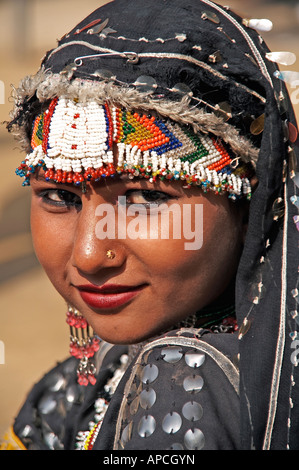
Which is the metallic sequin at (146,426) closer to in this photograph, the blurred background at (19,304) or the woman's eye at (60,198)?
the woman's eye at (60,198)

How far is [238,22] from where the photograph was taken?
1.92m

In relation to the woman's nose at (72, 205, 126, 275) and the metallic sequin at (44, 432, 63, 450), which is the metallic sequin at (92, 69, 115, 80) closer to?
the woman's nose at (72, 205, 126, 275)

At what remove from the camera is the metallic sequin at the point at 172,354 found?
169cm

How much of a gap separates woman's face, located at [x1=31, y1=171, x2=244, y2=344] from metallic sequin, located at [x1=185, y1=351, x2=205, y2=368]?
184 millimetres

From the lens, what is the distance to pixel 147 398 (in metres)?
1.65

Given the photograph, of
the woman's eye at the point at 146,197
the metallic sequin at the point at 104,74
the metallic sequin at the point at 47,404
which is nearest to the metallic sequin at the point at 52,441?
the metallic sequin at the point at 47,404

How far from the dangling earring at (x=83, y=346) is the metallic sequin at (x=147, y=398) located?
1.91 ft

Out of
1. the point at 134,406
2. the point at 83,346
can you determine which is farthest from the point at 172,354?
the point at 83,346

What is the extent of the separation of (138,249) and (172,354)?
0.29 meters

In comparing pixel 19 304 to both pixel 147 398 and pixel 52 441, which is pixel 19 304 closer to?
pixel 52 441

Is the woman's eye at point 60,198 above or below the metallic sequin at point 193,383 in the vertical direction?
above

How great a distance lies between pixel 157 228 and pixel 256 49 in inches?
23.4

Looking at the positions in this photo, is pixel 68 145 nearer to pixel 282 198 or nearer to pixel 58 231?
pixel 58 231

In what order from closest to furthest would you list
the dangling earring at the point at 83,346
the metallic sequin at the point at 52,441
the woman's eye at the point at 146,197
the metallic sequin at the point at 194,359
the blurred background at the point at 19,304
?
the metallic sequin at the point at 194,359
the woman's eye at the point at 146,197
the dangling earring at the point at 83,346
the metallic sequin at the point at 52,441
the blurred background at the point at 19,304
